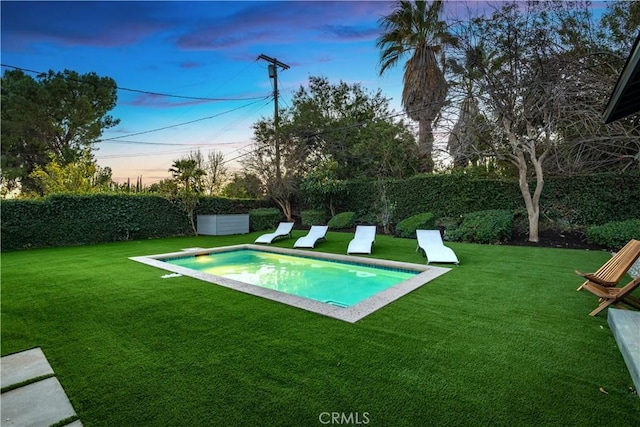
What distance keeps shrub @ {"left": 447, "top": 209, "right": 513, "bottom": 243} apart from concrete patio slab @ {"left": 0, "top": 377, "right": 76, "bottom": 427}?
11.1 meters

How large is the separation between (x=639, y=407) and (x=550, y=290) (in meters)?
3.31

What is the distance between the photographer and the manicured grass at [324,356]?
2213mm

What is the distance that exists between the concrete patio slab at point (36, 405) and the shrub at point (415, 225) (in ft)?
36.6

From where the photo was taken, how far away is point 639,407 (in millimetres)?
2197

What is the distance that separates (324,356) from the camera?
2.98 m

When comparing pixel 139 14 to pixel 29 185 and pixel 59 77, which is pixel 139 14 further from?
pixel 29 185

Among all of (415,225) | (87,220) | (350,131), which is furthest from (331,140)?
(87,220)

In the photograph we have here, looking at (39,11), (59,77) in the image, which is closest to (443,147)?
(39,11)

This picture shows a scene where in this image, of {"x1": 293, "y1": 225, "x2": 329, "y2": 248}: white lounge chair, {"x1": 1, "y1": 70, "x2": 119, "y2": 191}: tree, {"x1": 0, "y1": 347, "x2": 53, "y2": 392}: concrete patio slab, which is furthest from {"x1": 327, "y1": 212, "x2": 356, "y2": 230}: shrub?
{"x1": 1, "y1": 70, "x2": 119, "y2": 191}: tree

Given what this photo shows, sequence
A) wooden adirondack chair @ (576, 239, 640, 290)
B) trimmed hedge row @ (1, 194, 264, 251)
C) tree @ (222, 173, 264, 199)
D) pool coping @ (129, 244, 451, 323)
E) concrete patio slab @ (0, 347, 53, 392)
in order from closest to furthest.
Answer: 1. concrete patio slab @ (0, 347, 53, 392)
2. wooden adirondack chair @ (576, 239, 640, 290)
3. pool coping @ (129, 244, 451, 323)
4. trimmed hedge row @ (1, 194, 264, 251)
5. tree @ (222, 173, 264, 199)

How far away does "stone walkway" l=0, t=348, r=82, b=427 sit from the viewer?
214 cm

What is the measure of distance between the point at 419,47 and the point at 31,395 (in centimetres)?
1741

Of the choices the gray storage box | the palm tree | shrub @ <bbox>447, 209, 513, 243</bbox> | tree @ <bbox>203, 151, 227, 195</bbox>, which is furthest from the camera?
tree @ <bbox>203, 151, 227, 195</bbox>

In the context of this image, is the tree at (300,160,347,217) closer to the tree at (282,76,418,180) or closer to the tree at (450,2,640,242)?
the tree at (282,76,418,180)
